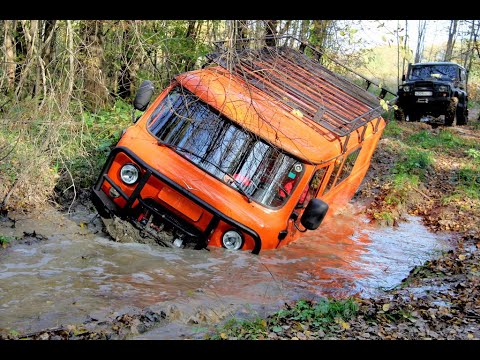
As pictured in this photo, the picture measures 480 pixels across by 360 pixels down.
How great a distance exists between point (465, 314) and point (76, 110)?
5.90m

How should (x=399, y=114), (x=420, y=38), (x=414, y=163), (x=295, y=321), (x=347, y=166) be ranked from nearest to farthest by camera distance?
(x=295, y=321), (x=347, y=166), (x=414, y=163), (x=399, y=114), (x=420, y=38)

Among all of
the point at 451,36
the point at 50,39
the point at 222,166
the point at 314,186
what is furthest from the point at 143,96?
the point at 451,36

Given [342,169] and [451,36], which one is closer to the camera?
[342,169]

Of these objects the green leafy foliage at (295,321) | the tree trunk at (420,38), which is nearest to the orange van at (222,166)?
the green leafy foliage at (295,321)

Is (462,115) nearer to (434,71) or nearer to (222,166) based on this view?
(434,71)

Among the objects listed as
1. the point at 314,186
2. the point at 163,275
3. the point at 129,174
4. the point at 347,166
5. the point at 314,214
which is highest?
the point at 347,166

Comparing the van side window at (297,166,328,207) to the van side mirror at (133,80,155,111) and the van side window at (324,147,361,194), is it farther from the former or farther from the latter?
the van side mirror at (133,80,155,111)

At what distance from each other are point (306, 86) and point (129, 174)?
3206 mm

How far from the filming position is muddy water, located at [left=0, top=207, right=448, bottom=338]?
5129 mm

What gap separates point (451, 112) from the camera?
63.8 feet

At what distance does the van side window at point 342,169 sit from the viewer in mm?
7658

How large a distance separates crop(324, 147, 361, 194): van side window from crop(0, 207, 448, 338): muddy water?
100 centimetres

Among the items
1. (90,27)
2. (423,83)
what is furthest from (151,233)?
(423,83)

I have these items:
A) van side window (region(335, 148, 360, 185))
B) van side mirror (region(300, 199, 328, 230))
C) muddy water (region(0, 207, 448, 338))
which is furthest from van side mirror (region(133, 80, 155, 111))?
van side window (region(335, 148, 360, 185))
